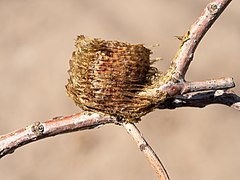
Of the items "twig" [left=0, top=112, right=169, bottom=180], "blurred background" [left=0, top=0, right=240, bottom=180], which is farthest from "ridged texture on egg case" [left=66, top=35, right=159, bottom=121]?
"blurred background" [left=0, top=0, right=240, bottom=180]

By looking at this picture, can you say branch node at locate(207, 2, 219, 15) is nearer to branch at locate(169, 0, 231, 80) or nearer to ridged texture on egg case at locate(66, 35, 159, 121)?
branch at locate(169, 0, 231, 80)

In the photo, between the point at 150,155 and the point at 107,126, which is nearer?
the point at 150,155

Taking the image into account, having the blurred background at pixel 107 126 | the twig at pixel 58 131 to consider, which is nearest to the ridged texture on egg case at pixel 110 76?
the twig at pixel 58 131

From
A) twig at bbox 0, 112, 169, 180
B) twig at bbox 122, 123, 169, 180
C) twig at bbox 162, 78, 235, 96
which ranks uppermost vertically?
twig at bbox 0, 112, 169, 180

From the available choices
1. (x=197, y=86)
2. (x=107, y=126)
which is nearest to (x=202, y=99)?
(x=197, y=86)

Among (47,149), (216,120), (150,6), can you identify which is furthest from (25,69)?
(216,120)

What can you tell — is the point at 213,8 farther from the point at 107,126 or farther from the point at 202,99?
the point at 107,126
